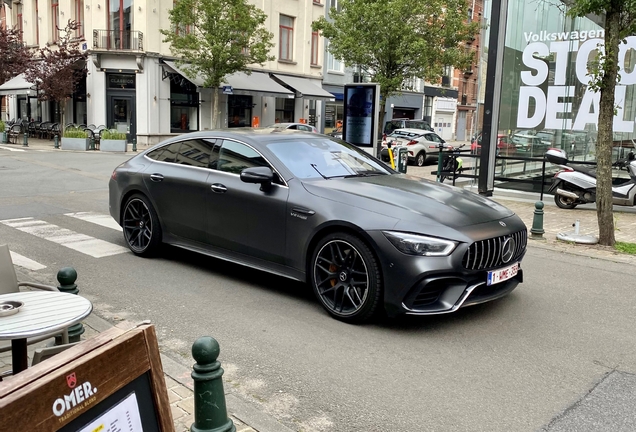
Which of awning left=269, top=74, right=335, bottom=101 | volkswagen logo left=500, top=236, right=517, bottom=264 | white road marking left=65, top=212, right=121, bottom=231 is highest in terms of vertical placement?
awning left=269, top=74, right=335, bottom=101

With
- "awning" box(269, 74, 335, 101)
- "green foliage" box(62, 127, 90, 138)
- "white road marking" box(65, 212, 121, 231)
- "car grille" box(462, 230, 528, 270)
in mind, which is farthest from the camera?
"awning" box(269, 74, 335, 101)

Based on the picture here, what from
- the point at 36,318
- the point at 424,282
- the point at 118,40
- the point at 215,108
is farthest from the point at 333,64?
the point at 36,318

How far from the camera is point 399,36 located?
76.3 ft

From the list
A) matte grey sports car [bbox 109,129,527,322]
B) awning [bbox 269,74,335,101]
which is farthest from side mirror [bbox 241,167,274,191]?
awning [bbox 269,74,335,101]

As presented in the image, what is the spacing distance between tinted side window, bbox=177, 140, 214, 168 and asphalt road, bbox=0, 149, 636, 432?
4.02 feet

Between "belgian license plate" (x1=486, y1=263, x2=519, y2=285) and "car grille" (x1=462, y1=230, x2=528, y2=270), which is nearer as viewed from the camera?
"car grille" (x1=462, y1=230, x2=528, y2=270)

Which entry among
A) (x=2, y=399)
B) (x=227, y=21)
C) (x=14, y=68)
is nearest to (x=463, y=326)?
Answer: (x=2, y=399)

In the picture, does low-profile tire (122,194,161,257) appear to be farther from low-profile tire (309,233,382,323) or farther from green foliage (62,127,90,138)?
green foliage (62,127,90,138)

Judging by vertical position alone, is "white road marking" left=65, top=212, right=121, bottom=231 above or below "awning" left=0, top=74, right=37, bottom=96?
below

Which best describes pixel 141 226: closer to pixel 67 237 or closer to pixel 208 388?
pixel 67 237

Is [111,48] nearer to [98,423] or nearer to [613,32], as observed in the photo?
[613,32]

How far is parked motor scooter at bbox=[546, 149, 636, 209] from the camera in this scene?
39.7 ft

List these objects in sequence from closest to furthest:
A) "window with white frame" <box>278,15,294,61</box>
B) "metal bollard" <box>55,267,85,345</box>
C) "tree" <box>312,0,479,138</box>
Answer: "metal bollard" <box>55,267,85,345</box>, "tree" <box>312,0,479,138</box>, "window with white frame" <box>278,15,294,61</box>

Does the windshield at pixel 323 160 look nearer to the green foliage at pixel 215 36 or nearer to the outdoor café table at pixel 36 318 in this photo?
the outdoor café table at pixel 36 318
